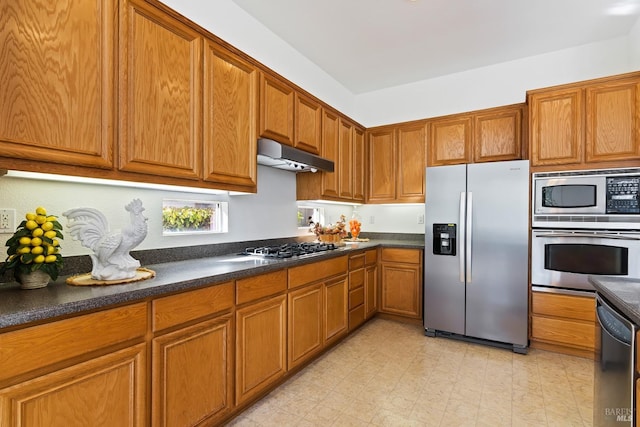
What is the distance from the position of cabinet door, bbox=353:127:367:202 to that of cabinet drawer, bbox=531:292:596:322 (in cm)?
204

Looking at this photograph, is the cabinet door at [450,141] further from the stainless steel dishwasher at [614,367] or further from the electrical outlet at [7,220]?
the electrical outlet at [7,220]

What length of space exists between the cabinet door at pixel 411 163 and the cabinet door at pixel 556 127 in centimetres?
113

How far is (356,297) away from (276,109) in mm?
1973

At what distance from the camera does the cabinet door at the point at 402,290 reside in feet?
11.6

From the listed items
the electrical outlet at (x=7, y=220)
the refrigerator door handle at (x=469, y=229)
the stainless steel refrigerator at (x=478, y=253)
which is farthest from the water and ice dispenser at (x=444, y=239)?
the electrical outlet at (x=7, y=220)

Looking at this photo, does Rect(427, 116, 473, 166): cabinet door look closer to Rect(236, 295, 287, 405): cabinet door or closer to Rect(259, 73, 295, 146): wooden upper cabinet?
Rect(259, 73, 295, 146): wooden upper cabinet

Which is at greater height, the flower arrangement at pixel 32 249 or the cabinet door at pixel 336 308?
the flower arrangement at pixel 32 249

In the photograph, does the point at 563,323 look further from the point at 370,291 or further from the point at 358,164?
the point at 358,164

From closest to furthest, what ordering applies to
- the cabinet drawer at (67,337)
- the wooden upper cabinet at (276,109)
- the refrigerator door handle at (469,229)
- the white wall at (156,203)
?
the cabinet drawer at (67,337) → the white wall at (156,203) → the wooden upper cabinet at (276,109) → the refrigerator door handle at (469,229)

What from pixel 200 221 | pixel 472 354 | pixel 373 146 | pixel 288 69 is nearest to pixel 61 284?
pixel 200 221

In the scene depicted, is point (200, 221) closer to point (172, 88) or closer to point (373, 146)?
point (172, 88)

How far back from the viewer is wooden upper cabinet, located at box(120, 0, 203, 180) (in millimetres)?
1601

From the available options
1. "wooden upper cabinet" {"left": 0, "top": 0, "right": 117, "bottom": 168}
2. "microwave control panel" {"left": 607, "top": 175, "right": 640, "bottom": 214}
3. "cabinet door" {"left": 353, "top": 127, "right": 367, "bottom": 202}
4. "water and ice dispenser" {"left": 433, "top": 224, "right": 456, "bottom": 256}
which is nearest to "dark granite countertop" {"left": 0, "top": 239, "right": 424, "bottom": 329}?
"wooden upper cabinet" {"left": 0, "top": 0, "right": 117, "bottom": 168}

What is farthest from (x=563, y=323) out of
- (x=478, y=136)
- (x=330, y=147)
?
(x=330, y=147)
